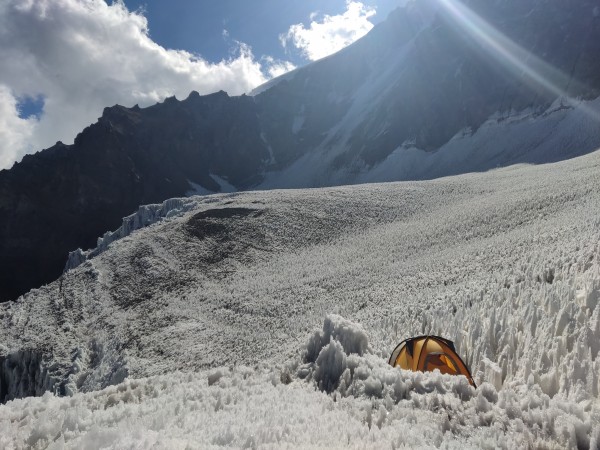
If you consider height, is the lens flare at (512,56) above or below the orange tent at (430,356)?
above

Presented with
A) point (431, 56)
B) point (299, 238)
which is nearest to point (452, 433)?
point (299, 238)

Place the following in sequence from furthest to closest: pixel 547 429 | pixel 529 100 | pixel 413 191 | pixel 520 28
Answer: pixel 520 28 → pixel 529 100 → pixel 413 191 → pixel 547 429

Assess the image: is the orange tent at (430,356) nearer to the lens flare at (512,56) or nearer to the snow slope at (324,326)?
the snow slope at (324,326)

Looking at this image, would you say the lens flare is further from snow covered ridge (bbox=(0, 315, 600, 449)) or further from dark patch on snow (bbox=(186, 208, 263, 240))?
snow covered ridge (bbox=(0, 315, 600, 449))

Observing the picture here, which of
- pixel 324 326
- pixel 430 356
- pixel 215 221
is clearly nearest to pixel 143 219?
pixel 215 221

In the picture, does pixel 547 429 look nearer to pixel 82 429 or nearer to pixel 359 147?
pixel 82 429

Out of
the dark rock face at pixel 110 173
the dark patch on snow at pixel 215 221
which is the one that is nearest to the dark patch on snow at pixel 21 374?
the dark patch on snow at pixel 215 221

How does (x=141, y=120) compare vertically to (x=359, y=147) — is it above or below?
above

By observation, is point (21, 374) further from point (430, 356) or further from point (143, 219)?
point (143, 219)
